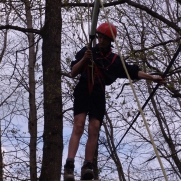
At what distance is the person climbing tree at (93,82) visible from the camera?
523cm

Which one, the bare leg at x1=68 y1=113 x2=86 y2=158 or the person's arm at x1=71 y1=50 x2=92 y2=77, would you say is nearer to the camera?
the person's arm at x1=71 y1=50 x2=92 y2=77

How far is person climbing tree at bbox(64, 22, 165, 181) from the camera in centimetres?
523

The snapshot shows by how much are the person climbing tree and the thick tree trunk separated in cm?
353

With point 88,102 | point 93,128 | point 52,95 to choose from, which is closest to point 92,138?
point 93,128

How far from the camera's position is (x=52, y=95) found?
929 cm

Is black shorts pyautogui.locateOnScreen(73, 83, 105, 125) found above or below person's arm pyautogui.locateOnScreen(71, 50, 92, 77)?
below

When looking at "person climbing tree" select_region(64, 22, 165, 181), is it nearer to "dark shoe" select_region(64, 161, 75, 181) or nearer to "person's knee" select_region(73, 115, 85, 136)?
"person's knee" select_region(73, 115, 85, 136)

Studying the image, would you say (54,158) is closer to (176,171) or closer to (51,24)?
(51,24)

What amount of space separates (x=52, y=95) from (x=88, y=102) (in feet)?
13.1

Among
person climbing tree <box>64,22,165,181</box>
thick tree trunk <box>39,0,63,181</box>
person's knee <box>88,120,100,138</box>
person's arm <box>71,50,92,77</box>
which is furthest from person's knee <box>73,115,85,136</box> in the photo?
thick tree trunk <box>39,0,63,181</box>

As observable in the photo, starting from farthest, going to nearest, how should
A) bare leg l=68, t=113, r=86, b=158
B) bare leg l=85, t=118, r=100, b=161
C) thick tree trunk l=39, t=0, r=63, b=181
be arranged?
thick tree trunk l=39, t=0, r=63, b=181 < bare leg l=85, t=118, r=100, b=161 < bare leg l=68, t=113, r=86, b=158

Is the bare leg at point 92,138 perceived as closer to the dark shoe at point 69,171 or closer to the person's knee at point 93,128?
the person's knee at point 93,128

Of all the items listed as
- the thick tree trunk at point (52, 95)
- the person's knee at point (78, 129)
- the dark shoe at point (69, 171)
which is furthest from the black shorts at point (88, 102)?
the thick tree trunk at point (52, 95)

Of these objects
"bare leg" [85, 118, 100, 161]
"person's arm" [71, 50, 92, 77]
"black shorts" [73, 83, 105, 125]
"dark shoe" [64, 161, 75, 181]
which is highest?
"person's arm" [71, 50, 92, 77]
